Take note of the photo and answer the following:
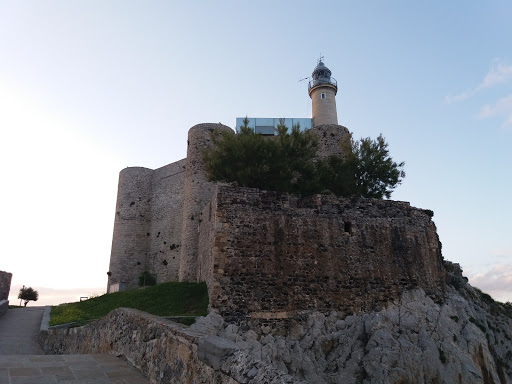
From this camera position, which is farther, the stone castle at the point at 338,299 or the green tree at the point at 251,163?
the green tree at the point at 251,163

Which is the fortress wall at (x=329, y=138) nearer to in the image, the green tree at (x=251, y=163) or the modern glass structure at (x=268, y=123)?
the modern glass structure at (x=268, y=123)

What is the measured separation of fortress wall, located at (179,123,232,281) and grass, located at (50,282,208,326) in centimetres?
322

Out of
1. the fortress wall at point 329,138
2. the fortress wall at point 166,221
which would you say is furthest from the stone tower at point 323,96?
the fortress wall at point 166,221

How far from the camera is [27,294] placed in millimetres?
31656

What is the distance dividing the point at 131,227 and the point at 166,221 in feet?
9.50

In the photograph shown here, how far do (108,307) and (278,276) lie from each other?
30.7 feet

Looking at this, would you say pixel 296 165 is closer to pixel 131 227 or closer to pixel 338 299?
pixel 338 299

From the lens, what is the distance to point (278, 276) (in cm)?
1449

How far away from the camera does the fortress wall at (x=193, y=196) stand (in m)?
22.6

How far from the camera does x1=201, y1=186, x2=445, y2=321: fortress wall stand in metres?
14.0

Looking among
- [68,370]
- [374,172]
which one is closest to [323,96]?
[374,172]

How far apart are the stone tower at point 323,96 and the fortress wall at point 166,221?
12.9 meters

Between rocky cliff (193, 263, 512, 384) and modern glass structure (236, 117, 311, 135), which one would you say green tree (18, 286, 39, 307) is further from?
rocky cliff (193, 263, 512, 384)

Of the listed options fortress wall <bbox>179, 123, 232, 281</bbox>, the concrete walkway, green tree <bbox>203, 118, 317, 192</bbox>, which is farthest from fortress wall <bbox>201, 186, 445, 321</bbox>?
fortress wall <bbox>179, 123, 232, 281</bbox>
